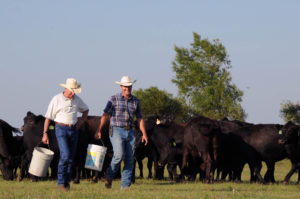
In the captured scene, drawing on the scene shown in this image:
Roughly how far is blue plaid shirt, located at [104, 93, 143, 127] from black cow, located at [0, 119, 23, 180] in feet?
24.3

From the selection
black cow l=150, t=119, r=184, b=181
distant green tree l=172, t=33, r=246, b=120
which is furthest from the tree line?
black cow l=150, t=119, r=184, b=181

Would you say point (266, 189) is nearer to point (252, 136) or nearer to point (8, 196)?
point (252, 136)

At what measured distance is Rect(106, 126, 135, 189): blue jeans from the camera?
12.3 m

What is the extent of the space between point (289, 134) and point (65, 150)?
321 inches

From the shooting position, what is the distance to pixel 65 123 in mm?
12492

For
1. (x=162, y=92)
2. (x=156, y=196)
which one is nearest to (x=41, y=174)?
(x=156, y=196)

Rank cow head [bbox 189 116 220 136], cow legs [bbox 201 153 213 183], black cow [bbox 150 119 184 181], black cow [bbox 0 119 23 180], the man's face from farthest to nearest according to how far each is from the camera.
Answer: black cow [bbox 150 119 184 181]
black cow [bbox 0 119 23 180]
cow head [bbox 189 116 220 136]
cow legs [bbox 201 153 213 183]
the man's face

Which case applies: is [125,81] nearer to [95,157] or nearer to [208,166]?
[95,157]

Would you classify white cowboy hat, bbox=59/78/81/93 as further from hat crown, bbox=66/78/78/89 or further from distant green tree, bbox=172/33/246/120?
distant green tree, bbox=172/33/246/120

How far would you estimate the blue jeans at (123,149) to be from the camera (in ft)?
40.4

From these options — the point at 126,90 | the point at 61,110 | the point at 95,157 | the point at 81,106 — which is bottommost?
the point at 95,157

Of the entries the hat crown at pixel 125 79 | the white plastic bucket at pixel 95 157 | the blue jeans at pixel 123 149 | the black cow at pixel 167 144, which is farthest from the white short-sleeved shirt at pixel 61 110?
the black cow at pixel 167 144

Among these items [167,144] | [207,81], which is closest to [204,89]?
[207,81]

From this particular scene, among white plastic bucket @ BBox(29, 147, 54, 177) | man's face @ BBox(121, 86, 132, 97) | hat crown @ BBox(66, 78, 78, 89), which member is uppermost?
hat crown @ BBox(66, 78, 78, 89)
